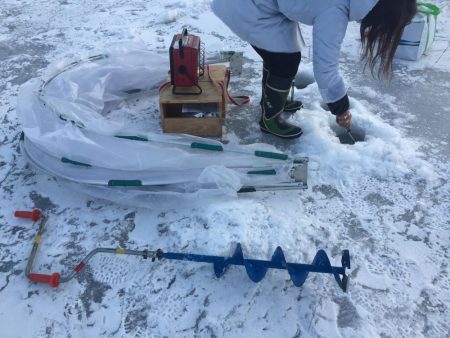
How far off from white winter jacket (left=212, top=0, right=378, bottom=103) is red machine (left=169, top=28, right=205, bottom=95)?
25cm

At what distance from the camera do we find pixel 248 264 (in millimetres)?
1491

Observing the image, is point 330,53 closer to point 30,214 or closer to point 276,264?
point 276,264

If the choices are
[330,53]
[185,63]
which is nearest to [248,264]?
[330,53]

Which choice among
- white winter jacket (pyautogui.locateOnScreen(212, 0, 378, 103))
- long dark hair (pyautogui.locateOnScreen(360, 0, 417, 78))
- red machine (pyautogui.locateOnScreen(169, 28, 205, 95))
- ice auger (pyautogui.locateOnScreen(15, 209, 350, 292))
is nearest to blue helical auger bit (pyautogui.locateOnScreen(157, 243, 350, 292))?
ice auger (pyautogui.locateOnScreen(15, 209, 350, 292))

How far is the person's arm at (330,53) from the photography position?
1.63m

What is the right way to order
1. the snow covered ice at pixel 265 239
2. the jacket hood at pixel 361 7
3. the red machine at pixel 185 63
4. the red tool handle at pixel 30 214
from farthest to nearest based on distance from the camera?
the red machine at pixel 185 63 < the red tool handle at pixel 30 214 < the jacket hood at pixel 361 7 < the snow covered ice at pixel 265 239

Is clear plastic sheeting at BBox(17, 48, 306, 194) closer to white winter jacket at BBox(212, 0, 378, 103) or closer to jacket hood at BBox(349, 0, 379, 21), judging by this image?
white winter jacket at BBox(212, 0, 378, 103)

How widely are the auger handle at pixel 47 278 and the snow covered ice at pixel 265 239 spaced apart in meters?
0.04

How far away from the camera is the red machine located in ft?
7.08

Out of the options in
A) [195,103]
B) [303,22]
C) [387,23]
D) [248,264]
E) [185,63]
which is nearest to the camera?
[248,264]

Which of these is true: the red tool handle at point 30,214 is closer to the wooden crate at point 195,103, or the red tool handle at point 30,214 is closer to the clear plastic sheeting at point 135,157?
the clear plastic sheeting at point 135,157

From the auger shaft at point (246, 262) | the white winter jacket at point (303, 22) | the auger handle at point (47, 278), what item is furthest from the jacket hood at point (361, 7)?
the auger handle at point (47, 278)

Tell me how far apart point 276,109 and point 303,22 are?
2.00 feet

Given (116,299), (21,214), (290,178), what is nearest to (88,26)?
(21,214)
